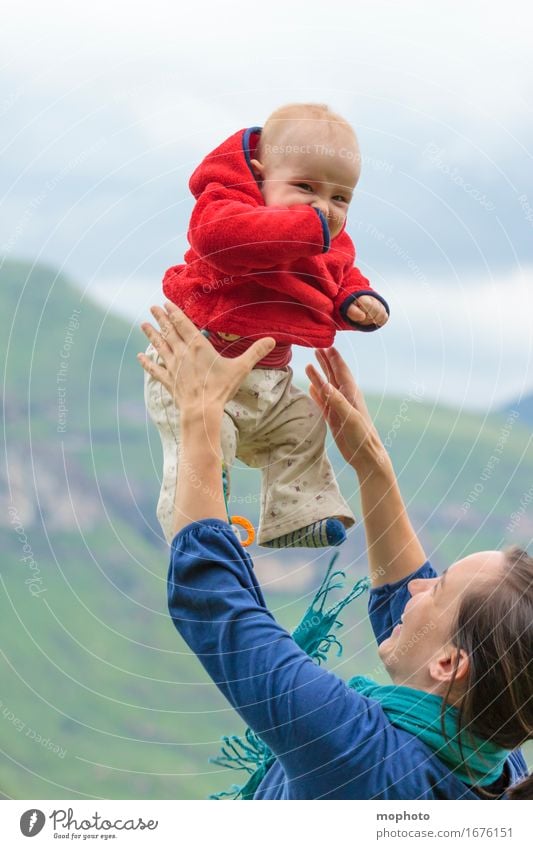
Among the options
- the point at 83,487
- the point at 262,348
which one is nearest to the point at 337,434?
the point at 262,348

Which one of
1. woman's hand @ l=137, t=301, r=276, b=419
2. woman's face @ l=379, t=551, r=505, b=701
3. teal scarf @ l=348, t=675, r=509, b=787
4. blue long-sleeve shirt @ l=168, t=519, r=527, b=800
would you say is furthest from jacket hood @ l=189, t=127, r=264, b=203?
teal scarf @ l=348, t=675, r=509, b=787

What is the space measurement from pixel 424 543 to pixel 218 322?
1.83 ft

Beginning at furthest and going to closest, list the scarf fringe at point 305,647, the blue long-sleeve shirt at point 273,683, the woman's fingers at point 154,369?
1. the scarf fringe at point 305,647
2. the woman's fingers at point 154,369
3. the blue long-sleeve shirt at point 273,683

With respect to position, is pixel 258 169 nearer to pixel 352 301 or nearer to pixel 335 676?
pixel 352 301

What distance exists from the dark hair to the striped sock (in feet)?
0.59

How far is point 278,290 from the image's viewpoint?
1.42 meters

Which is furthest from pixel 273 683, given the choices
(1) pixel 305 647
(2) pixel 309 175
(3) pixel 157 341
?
(2) pixel 309 175

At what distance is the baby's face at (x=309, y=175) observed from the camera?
4.49ft

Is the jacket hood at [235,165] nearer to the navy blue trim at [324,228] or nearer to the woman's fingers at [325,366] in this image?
the navy blue trim at [324,228]

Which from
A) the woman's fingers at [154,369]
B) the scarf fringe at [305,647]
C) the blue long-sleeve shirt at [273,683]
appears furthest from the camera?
the scarf fringe at [305,647]

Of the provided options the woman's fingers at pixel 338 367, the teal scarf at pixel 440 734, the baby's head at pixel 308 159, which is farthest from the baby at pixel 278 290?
the teal scarf at pixel 440 734

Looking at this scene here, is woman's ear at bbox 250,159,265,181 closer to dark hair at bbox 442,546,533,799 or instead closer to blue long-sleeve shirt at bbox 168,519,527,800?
blue long-sleeve shirt at bbox 168,519,527,800

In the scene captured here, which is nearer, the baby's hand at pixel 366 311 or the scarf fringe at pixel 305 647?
→ the baby's hand at pixel 366 311
